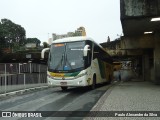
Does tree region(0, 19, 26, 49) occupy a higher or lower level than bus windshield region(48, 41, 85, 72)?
higher

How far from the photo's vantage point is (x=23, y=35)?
373ft

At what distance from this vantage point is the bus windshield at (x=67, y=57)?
18531mm

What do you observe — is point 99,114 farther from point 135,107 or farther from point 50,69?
point 50,69

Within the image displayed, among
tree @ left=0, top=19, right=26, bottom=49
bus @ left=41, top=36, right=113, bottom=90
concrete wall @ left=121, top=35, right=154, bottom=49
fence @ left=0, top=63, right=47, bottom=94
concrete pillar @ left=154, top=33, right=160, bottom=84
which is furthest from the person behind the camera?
tree @ left=0, top=19, right=26, bottom=49

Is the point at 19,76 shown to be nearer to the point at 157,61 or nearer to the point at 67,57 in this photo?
the point at 67,57

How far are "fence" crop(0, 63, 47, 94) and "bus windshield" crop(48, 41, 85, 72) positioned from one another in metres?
2.62

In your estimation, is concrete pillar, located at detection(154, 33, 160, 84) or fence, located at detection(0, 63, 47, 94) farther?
concrete pillar, located at detection(154, 33, 160, 84)

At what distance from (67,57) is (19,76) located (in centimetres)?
429

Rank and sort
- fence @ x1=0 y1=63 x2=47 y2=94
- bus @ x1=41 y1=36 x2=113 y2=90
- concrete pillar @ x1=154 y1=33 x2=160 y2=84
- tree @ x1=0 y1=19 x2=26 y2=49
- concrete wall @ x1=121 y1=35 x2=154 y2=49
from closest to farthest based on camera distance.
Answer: bus @ x1=41 y1=36 x2=113 y2=90, fence @ x1=0 y1=63 x2=47 y2=94, concrete pillar @ x1=154 y1=33 x2=160 y2=84, concrete wall @ x1=121 y1=35 x2=154 y2=49, tree @ x1=0 y1=19 x2=26 y2=49

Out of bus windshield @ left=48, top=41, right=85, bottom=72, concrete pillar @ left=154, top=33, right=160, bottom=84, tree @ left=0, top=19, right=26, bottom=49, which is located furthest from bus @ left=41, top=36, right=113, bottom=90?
tree @ left=0, top=19, right=26, bottom=49

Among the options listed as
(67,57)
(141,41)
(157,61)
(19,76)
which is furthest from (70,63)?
(141,41)

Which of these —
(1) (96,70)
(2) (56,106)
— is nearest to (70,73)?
(1) (96,70)

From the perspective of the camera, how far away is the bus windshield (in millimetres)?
18531

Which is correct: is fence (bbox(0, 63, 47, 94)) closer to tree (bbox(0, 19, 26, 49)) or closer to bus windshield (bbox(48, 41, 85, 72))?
bus windshield (bbox(48, 41, 85, 72))
